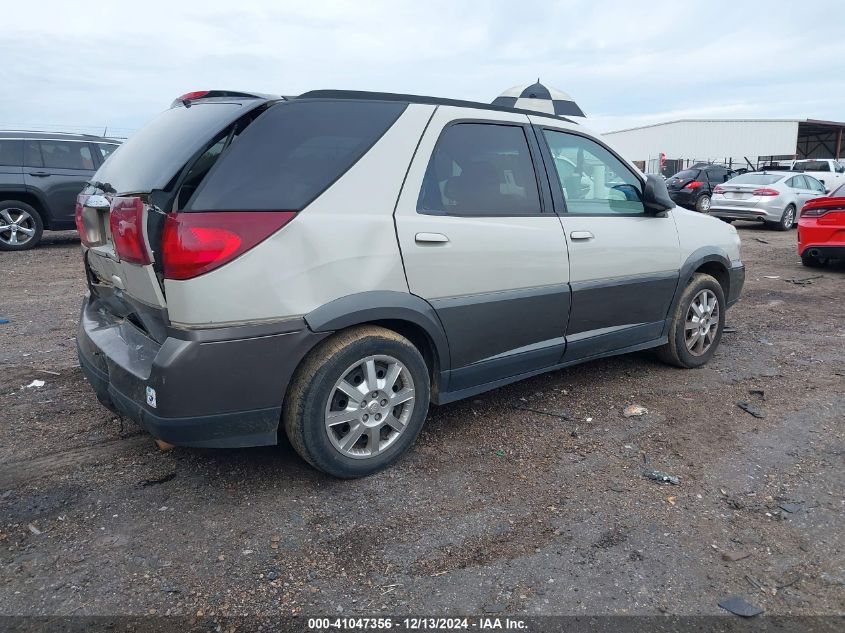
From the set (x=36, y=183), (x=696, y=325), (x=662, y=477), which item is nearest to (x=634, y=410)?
(x=662, y=477)

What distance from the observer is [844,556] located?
2.55 m

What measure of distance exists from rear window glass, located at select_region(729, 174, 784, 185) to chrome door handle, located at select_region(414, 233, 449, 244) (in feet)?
47.2

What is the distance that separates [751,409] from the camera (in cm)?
405

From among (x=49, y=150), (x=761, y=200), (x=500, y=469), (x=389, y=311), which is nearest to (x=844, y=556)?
(x=500, y=469)

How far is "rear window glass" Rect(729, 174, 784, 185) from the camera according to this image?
15078mm

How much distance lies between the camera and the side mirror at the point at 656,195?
4.14m

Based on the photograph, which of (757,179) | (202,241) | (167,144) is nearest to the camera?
(202,241)

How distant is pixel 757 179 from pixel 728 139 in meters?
30.7

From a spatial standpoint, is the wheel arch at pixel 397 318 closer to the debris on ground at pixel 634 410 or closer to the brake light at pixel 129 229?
the brake light at pixel 129 229

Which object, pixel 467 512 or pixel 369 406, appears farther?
pixel 369 406

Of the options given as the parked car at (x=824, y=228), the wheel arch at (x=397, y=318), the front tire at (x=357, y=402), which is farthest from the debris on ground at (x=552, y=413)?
the parked car at (x=824, y=228)

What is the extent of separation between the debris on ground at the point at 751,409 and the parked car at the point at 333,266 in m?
1.13

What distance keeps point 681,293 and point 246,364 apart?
319 cm

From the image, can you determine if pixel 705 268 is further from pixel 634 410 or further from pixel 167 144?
pixel 167 144
